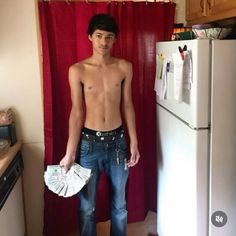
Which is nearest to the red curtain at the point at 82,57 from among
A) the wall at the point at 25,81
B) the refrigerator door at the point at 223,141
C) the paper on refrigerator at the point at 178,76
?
the wall at the point at 25,81

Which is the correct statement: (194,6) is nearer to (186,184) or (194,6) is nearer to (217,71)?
(217,71)

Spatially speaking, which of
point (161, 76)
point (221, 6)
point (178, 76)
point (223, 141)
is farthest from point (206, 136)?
point (221, 6)

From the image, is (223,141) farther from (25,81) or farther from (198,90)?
(25,81)

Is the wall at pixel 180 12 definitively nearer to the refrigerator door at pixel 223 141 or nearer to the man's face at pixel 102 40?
the man's face at pixel 102 40

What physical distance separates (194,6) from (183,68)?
739 millimetres

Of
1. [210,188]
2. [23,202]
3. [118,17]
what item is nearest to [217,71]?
[210,188]

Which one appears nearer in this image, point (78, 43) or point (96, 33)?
point (96, 33)

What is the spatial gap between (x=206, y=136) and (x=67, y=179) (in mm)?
913

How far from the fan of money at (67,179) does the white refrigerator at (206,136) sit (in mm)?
576

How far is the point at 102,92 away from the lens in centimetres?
194

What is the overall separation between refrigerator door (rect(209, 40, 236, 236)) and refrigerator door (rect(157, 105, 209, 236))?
1.6 inches

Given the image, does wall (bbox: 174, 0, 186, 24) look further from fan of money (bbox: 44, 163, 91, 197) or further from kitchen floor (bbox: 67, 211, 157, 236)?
kitchen floor (bbox: 67, 211, 157, 236)

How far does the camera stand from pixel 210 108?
148 centimetres

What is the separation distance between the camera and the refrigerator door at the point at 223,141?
1433 mm
